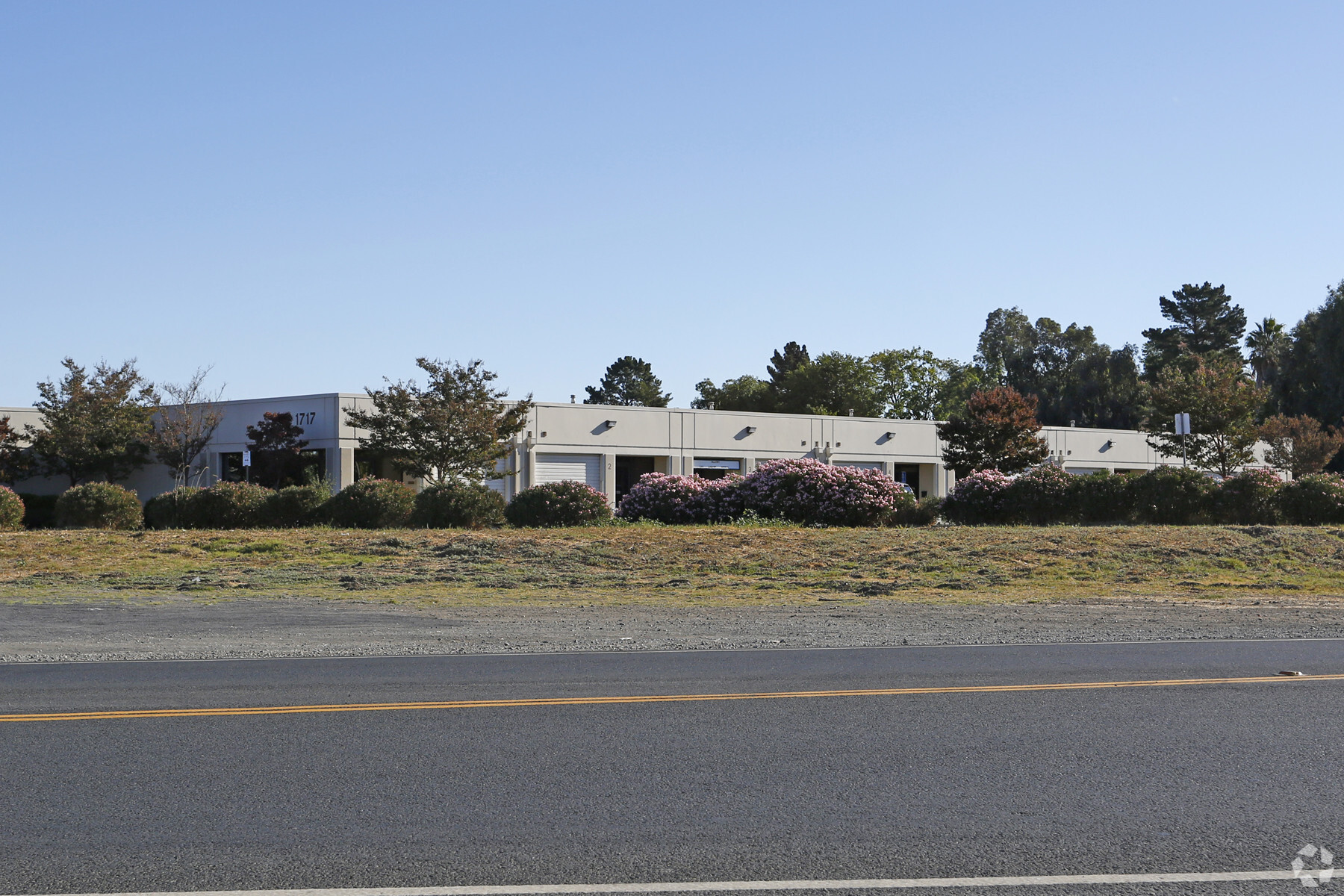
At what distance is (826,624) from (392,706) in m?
8.40

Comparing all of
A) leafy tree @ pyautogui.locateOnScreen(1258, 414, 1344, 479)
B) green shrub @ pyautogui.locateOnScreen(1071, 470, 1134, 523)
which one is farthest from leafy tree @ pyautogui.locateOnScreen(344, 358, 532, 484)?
leafy tree @ pyautogui.locateOnScreen(1258, 414, 1344, 479)

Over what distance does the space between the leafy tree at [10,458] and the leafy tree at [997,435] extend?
3386cm

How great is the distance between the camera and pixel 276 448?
153ft

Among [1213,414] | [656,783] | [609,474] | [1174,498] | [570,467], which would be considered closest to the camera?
[656,783]

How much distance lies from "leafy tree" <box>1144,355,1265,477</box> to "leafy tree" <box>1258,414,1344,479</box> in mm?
7930

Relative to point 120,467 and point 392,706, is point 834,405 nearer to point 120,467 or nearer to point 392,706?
point 120,467

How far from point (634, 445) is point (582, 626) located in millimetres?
37529

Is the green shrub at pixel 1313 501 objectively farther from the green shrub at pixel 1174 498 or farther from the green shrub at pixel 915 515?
the green shrub at pixel 915 515

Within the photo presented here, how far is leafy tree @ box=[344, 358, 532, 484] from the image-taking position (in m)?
41.8

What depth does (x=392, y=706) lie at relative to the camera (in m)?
9.36

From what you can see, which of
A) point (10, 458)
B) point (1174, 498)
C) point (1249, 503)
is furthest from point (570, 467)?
point (1249, 503)

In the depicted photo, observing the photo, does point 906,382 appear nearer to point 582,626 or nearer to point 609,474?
point 609,474

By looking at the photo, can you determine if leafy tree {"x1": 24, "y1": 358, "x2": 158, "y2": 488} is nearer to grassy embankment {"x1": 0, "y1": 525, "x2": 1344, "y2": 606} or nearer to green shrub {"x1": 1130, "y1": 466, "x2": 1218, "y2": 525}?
grassy embankment {"x1": 0, "y1": 525, "x2": 1344, "y2": 606}

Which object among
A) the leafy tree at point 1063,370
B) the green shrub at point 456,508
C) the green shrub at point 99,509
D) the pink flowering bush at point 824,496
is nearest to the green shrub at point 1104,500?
the pink flowering bush at point 824,496
